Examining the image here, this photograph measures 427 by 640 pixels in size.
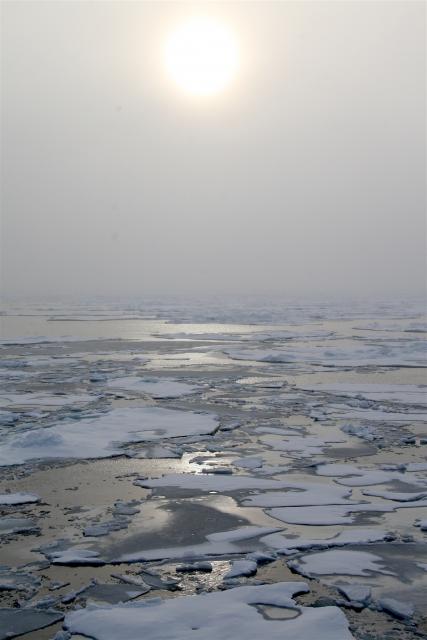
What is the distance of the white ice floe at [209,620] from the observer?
3.28 meters

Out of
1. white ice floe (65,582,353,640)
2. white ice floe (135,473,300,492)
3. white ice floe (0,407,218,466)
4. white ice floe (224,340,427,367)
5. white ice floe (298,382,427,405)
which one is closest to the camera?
white ice floe (65,582,353,640)

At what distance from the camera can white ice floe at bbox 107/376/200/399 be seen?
10867mm

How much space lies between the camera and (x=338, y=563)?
13.7 ft

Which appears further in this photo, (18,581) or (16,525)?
(16,525)

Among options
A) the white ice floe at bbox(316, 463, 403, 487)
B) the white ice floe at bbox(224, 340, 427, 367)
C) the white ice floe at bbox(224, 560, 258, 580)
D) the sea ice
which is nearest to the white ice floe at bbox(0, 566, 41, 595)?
the sea ice

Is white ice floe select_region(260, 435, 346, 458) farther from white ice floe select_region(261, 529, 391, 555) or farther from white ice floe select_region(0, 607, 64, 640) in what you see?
white ice floe select_region(0, 607, 64, 640)

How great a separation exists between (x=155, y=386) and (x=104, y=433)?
3741 mm

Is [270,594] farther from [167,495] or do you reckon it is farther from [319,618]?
[167,495]

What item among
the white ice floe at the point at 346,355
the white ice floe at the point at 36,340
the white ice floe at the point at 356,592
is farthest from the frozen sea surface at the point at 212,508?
the white ice floe at the point at 36,340

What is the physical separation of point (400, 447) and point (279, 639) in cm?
444

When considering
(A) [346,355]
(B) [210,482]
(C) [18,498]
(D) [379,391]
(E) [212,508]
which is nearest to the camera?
(E) [212,508]

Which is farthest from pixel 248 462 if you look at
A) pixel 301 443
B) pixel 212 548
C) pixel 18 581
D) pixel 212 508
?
pixel 18 581

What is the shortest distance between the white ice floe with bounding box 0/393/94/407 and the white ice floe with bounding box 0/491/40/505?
13.6 feet

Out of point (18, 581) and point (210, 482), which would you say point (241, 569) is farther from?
point (210, 482)
